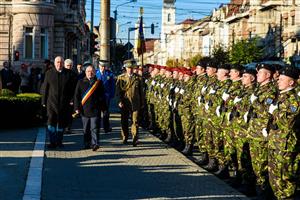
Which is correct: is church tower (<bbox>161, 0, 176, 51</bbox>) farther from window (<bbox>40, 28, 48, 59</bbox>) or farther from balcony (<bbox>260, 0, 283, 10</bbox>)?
window (<bbox>40, 28, 48, 59</bbox>)

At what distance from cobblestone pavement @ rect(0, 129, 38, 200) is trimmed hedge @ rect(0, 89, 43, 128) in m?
0.39

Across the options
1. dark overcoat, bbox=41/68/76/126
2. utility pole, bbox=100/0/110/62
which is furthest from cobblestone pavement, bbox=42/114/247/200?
utility pole, bbox=100/0/110/62

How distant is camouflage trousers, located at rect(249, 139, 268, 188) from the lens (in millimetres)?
8898

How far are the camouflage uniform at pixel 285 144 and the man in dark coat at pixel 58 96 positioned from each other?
22.4ft

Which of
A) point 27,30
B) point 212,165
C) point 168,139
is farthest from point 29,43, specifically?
point 212,165

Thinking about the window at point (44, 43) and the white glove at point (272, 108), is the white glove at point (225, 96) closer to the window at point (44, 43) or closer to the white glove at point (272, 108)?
the white glove at point (272, 108)

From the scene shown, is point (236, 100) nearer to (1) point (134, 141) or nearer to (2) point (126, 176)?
(2) point (126, 176)

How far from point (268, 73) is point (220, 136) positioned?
2.00 m

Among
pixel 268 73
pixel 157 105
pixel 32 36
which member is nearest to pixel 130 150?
pixel 157 105

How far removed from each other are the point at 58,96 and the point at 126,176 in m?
4.07

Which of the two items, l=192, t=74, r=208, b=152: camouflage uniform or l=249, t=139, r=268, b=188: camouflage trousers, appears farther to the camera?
l=192, t=74, r=208, b=152: camouflage uniform

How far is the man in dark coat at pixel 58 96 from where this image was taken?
46.8ft

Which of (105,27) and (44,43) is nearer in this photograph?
(105,27)

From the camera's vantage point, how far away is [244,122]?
31.1 ft
